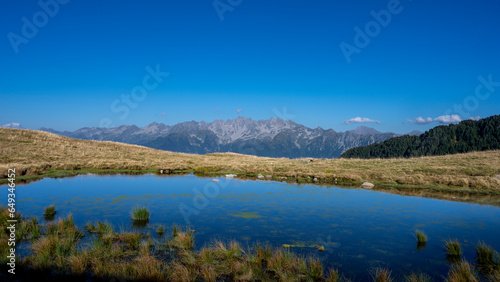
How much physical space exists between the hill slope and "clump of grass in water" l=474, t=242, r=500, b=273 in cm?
11108

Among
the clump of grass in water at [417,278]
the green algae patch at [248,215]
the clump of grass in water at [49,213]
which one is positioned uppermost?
the clump of grass in water at [49,213]

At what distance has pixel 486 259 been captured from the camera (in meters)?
11.4

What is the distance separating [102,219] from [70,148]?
52112 mm

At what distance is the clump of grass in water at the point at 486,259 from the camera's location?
35.8 ft

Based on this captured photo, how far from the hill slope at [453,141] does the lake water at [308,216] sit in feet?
339

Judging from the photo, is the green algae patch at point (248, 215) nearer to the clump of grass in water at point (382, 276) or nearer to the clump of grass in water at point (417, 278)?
the clump of grass in water at point (382, 276)

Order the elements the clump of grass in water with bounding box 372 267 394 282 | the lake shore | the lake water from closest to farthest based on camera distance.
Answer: the clump of grass in water with bounding box 372 267 394 282 → the lake shore → the lake water

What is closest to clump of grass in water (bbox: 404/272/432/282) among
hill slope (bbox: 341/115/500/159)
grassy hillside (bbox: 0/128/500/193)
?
grassy hillside (bbox: 0/128/500/193)

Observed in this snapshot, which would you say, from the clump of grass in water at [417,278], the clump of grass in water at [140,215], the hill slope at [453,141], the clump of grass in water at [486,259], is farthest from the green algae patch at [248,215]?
the hill slope at [453,141]

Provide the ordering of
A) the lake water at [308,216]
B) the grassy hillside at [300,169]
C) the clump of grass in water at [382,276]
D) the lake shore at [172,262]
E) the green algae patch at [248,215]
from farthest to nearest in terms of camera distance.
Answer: the grassy hillside at [300,169], the green algae patch at [248,215], the lake water at [308,216], the lake shore at [172,262], the clump of grass in water at [382,276]

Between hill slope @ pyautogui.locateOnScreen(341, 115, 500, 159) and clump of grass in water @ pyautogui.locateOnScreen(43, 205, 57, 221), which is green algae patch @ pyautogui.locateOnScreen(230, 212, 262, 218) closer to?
clump of grass in water @ pyautogui.locateOnScreen(43, 205, 57, 221)

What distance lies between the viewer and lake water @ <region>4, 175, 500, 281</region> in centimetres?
1268

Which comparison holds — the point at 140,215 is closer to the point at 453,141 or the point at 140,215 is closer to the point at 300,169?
the point at 300,169

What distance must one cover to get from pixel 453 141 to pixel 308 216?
131m
